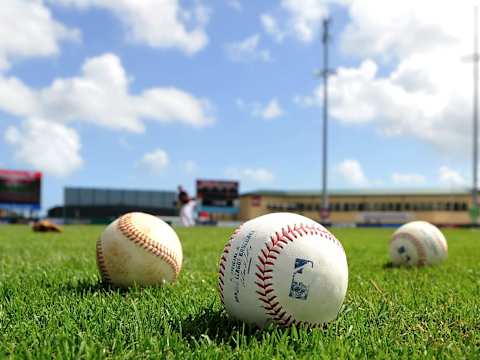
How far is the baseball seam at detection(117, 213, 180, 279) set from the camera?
4309 mm

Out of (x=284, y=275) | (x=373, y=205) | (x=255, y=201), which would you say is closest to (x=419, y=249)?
(x=284, y=275)

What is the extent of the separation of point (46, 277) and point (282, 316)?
3.45 m

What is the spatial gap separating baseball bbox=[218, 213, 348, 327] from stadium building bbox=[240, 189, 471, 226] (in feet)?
177

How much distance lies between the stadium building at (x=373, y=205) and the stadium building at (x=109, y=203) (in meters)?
10.7

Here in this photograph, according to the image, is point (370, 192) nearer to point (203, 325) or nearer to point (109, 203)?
point (109, 203)

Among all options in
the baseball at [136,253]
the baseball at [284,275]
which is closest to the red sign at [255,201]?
the baseball at [136,253]

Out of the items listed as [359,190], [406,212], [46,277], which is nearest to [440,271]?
[46,277]

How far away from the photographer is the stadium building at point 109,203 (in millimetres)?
56562

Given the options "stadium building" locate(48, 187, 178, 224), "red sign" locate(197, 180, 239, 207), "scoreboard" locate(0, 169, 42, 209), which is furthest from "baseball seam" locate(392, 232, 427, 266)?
"stadium building" locate(48, 187, 178, 224)

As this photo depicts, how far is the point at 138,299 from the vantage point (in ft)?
12.5

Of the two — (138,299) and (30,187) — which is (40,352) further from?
(30,187)

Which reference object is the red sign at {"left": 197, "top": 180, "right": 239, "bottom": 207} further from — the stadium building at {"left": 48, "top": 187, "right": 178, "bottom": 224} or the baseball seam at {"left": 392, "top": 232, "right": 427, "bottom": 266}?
the baseball seam at {"left": 392, "top": 232, "right": 427, "bottom": 266}

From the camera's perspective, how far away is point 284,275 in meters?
2.72

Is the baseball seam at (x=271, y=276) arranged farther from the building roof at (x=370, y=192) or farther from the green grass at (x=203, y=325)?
the building roof at (x=370, y=192)
